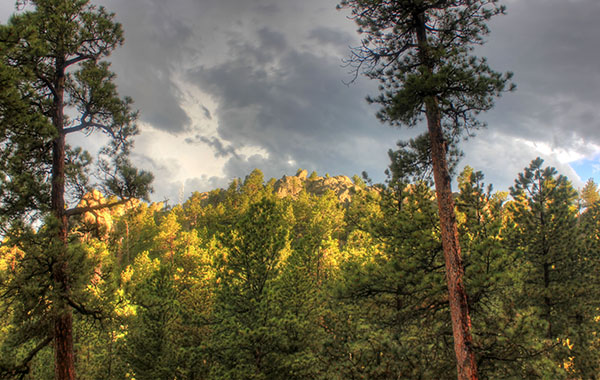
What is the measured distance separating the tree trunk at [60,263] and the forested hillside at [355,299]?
317 millimetres

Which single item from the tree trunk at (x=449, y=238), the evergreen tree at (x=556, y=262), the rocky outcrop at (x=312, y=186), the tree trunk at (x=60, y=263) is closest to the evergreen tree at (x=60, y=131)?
the tree trunk at (x=60, y=263)

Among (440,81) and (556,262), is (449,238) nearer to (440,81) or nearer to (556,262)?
(440,81)

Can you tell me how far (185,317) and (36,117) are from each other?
11156mm

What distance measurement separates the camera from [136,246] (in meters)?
64.1

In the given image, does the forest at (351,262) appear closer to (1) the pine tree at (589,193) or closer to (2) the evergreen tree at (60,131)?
(2) the evergreen tree at (60,131)

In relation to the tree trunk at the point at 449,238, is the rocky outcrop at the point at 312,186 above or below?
above

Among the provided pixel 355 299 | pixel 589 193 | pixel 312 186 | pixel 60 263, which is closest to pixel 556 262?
pixel 355 299

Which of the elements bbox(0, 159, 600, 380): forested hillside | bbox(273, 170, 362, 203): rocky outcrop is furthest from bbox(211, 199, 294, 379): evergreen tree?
bbox(273, 170, 362, 203): rocky outcrop

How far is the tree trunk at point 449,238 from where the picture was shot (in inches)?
302

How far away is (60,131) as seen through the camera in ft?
32.6

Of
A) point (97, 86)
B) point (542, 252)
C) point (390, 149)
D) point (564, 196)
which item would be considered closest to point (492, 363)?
point (390, 149)

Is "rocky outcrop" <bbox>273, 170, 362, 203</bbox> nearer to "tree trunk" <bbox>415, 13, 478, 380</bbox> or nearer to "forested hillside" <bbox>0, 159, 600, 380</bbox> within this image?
"forested hillside" <bbox>0, 159, 600, 380</bbox>

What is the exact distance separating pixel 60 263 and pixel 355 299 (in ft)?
28.8

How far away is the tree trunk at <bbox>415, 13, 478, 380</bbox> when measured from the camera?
25.2ft
